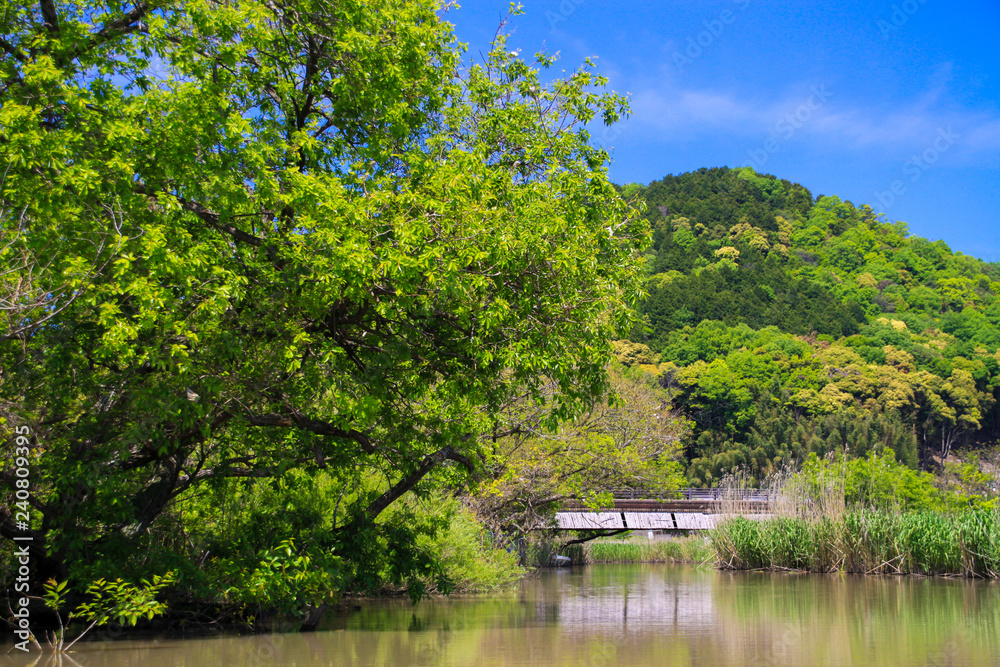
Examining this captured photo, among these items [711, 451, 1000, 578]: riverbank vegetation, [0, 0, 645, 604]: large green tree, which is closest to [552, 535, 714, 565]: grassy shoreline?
[711, 451, 1000, 578]: riverbank vegetation

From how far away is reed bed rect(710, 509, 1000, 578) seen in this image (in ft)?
53.3

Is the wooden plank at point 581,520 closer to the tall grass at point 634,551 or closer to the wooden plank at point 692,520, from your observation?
the tall grass at point 634,551

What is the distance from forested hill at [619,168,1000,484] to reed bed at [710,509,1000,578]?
29.1 metres

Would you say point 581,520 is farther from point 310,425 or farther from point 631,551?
point 310,425

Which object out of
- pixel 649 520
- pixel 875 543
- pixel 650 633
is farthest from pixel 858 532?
pixel 649 520

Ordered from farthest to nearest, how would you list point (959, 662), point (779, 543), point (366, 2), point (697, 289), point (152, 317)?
point (697, 289)
point (779, 543)
point (366, 2)
point (959, 662)
point (152, 317)

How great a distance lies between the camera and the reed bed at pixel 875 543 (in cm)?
1625

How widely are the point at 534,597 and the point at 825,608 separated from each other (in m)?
5.21

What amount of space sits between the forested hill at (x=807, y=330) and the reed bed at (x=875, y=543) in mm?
29107

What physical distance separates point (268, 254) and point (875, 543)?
46.8ft

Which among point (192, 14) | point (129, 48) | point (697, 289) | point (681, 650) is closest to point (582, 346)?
point (681, 650)

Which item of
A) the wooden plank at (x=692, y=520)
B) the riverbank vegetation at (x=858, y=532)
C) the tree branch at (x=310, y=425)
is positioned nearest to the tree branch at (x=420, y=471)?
the tree branch at (x=310, y=425)

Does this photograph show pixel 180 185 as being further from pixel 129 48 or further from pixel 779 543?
pixel 779 543

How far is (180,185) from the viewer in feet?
27.3
